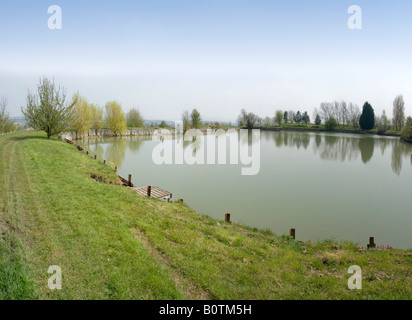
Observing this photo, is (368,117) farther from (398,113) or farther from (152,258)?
(152,258)

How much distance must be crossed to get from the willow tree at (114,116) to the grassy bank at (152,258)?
119 ft

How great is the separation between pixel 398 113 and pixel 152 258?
81.7 meters

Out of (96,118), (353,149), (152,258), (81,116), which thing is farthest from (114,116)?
(152,258)

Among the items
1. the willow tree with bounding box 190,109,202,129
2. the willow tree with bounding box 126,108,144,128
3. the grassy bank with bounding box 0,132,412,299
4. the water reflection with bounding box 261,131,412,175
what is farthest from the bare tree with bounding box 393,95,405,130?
the grassy bank with bounding box 0,132,412,299

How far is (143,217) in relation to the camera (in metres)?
6.14

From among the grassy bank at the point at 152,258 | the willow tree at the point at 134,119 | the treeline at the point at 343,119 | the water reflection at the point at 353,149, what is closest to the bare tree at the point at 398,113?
the treeline at the point at 343,119

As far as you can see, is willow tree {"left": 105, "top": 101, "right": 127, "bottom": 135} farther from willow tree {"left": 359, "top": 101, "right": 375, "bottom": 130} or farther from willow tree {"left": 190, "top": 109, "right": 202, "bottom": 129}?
willow tree {"left": 359, "top": 101, "right": 375, "bottom": 130}

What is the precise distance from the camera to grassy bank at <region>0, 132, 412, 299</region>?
344 cm

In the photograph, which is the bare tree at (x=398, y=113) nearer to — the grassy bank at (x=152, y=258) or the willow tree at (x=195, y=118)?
the willow tree at (x=195, y=118)

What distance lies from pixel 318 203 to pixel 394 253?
4.53 metres

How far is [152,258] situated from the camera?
4.20m
